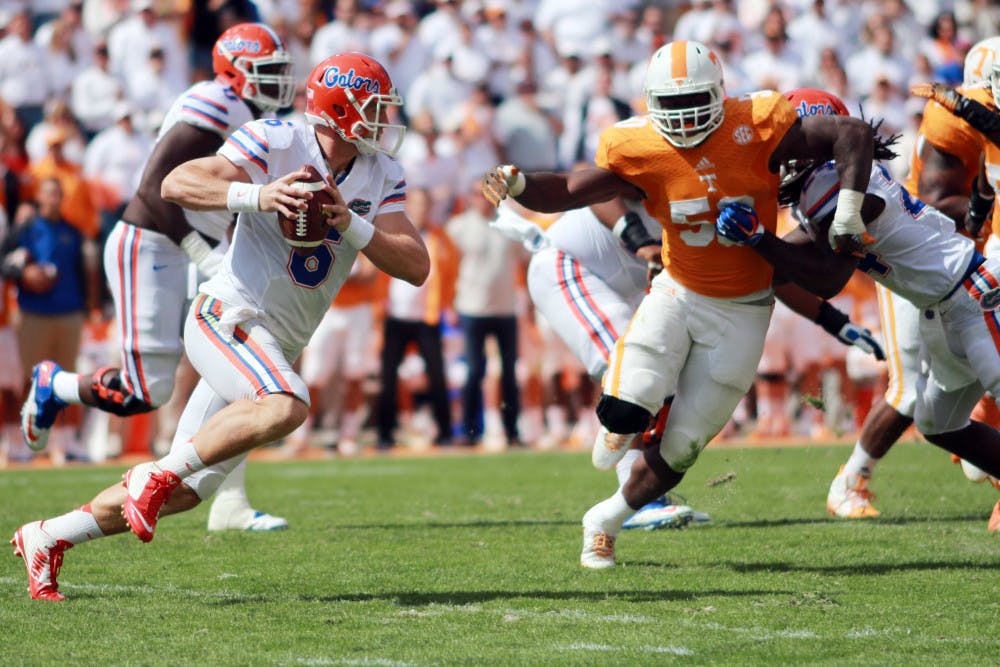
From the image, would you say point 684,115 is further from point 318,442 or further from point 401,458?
point 318,442

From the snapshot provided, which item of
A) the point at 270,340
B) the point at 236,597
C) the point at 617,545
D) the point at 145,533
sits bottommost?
the point at 617,545

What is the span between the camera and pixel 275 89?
6957mm

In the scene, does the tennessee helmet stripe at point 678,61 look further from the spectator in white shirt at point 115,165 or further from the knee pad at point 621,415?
the spectator in white shirt at point 115,165

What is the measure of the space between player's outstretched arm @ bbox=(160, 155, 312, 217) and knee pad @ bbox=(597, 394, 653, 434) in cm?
144

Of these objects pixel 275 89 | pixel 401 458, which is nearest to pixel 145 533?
A: pixel 275 89

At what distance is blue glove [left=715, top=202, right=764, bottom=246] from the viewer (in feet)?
16.5

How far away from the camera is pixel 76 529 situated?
4.77 m

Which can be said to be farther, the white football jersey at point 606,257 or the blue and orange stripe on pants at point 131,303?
the white football jersey at point 606,257

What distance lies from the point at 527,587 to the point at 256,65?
10.2ft

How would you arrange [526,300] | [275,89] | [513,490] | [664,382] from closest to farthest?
[664,382] < [275,89] < [513,490] < [526,300]

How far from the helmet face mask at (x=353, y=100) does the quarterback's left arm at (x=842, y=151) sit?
1418 millimetres

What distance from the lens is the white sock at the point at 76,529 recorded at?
4.77 meters

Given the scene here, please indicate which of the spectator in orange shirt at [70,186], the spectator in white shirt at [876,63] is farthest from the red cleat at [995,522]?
the spectator in white shirt at [876,63]

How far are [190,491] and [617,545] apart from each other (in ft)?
6.41
